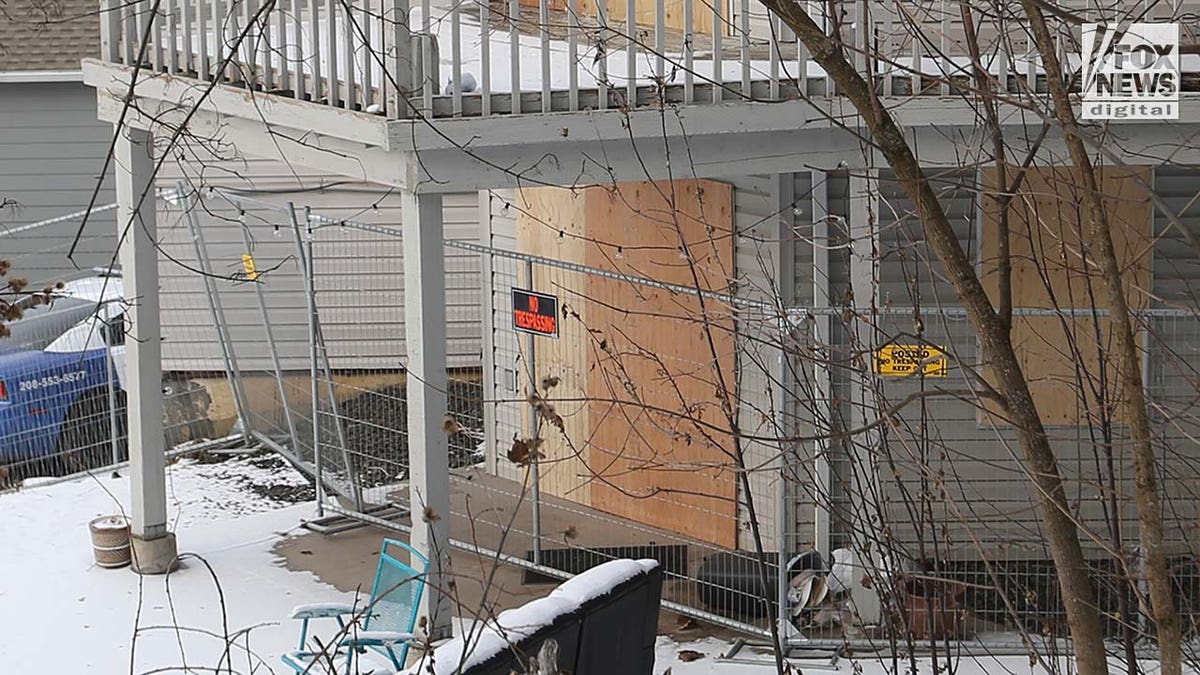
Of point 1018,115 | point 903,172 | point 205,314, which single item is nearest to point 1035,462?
point 903,172

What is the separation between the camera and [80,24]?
19.0 meters

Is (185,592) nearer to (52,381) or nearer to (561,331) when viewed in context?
(561,331)

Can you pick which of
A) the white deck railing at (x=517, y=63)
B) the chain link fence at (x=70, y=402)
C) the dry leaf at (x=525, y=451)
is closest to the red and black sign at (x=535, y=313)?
the white deck railing at (x=517, y=63)

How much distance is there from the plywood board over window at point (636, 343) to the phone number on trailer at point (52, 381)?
380 centimetres

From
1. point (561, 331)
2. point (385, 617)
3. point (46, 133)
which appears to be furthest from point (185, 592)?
point (46, 133)

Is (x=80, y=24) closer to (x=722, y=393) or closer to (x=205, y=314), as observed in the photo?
(x=205, y=314)

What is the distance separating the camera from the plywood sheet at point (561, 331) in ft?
35.9

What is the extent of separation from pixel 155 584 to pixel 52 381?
3.43m

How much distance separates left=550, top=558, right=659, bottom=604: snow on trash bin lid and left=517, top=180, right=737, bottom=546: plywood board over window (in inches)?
97.3

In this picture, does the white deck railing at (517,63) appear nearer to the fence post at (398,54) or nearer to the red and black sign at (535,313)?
the fence post at (398,54)

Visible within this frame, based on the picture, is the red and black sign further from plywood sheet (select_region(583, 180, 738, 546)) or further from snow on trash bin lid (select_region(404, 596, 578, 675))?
snow on trash bin lid (select_region(404, 596, 578, 675))

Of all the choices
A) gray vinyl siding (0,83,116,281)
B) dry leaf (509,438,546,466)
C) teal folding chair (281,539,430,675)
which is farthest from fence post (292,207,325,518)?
gray vinyl siding (0,83,116,281)

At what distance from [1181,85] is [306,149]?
4.35 m

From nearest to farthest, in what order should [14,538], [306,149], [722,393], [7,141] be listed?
[722,393] → [306,149] → [14,538] → [7,141]
